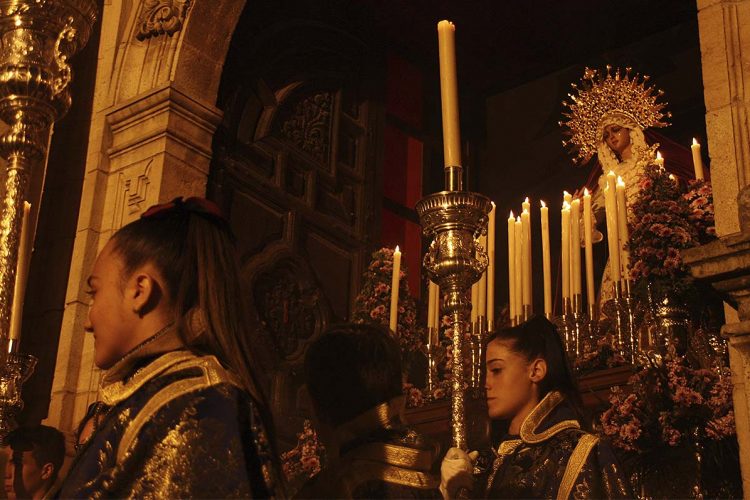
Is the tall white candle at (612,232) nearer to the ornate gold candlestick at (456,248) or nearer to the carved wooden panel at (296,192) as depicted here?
the ornate gold candlestick at (456,248)

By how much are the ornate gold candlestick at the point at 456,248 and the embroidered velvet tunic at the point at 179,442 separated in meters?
0.92

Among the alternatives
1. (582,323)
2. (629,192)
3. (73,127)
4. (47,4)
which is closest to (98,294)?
(47,4)

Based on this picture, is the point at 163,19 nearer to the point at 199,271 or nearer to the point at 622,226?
the point at 622,226

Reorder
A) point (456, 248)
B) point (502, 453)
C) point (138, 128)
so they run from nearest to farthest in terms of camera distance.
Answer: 1. point (456, 248)
2. point (502, 453)
3. point (138, 128)

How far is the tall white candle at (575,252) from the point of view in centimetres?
431

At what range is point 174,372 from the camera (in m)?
1.84

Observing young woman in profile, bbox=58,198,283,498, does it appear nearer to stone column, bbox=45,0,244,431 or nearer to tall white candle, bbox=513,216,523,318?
tall white candle, bbox=513,216,523,318

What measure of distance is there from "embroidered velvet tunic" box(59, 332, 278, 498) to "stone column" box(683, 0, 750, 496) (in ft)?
4.65

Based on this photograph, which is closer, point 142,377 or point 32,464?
point 142,377

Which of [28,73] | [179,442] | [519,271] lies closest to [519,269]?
[519,271]

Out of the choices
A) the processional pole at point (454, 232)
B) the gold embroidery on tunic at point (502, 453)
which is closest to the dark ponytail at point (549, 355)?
the gold embroidery on tunic at point (502, 453)

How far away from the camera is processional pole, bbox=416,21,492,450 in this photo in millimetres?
2627

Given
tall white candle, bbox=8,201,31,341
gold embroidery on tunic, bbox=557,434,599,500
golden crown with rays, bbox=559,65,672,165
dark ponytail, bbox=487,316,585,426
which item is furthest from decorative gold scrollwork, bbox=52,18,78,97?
golden crown with rays, bbox=559,65,672,165

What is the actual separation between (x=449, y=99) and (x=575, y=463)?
112 cm
